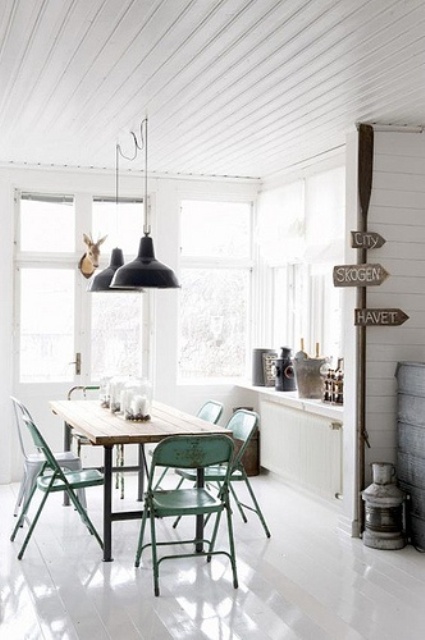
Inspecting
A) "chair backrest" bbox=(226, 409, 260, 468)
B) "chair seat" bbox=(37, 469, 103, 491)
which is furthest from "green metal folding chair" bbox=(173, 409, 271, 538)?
"chair seat" bbox=(37, 469, 103, 491)

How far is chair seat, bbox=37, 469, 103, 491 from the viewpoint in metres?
5.27

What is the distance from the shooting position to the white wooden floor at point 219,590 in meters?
4.02

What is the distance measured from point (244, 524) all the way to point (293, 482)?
1278 mm

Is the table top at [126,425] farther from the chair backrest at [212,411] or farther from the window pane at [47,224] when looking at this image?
the window pane at [47,224]

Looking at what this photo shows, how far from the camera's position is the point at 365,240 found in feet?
18.6

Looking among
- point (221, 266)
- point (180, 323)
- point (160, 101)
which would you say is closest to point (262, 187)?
point (221, 266)

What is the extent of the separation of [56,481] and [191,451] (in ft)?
4.27

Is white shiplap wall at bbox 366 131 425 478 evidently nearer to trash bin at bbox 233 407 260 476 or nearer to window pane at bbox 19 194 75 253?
trash bin at bbox 233 407 260 476

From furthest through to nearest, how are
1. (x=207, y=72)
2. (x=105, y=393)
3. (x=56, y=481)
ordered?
1. (x=105, y=393)
2. (x=56, y=481)
3. (x=207, y=72)

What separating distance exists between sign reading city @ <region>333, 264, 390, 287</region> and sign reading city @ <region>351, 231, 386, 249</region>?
0.47 feet

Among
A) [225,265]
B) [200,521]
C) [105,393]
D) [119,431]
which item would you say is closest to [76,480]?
[119,431]

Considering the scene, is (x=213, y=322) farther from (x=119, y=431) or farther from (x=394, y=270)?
(x=119, y=431)

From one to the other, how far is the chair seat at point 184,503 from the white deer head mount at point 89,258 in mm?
3220

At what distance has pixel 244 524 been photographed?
6016mm
